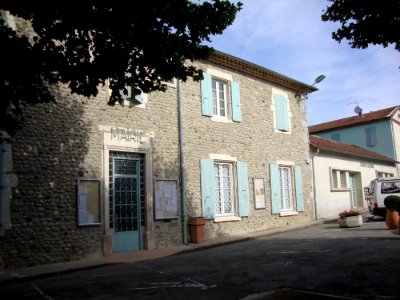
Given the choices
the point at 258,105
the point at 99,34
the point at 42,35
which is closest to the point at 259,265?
the point at 99,34

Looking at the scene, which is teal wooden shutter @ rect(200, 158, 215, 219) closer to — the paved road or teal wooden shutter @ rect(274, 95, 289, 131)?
the paved road

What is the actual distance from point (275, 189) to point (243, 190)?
6.22 feet

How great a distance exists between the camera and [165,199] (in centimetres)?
1133

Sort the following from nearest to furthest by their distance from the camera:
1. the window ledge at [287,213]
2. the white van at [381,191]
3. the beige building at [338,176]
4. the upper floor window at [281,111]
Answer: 1. the window ledge at [287,213]
2. the white van at [381,191]
3. the upper floor window at [281,111]
4. the beige building at [338,176]

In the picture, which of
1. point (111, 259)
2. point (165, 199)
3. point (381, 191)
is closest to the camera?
point (111, 259)

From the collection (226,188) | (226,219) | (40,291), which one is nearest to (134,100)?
(226,188)

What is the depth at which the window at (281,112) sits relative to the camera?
15715mm

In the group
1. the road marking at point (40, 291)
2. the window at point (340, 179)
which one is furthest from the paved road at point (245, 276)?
the window at point (340, 179)

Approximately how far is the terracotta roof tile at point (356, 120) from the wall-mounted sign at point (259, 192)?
1759 cm

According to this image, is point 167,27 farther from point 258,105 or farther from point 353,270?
point 258,105

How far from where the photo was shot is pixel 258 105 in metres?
14.9

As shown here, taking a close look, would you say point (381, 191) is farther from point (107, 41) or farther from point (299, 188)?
point (107, 41)

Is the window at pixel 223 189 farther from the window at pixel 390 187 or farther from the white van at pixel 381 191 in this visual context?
the window at pixel 390 187

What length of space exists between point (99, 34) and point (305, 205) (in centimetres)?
1269
